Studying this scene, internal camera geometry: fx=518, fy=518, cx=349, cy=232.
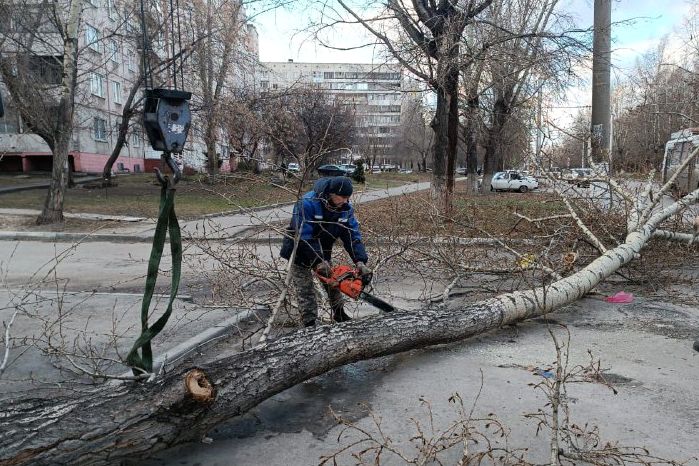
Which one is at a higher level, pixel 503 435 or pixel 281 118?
pixel 281 118

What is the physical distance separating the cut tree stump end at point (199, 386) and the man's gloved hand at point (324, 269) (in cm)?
158

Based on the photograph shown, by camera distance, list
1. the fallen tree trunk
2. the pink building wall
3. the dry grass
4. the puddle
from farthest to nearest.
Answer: the pink building wall < the dry grass < the puddle < the fallen tree trunk

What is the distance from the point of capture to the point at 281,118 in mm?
25141

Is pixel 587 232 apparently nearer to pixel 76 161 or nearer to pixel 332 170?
pixel 332 170

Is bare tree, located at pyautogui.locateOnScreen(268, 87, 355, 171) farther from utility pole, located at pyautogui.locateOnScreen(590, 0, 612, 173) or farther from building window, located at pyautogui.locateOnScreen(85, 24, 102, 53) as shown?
utility pole, located at pyautogui.locateOnScreen(590, 0, 612, 173)

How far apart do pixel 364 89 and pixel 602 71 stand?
43.9 meters

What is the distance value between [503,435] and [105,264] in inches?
283

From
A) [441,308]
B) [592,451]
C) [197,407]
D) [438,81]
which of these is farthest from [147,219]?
[592,451]

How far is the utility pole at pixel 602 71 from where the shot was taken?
10023mm

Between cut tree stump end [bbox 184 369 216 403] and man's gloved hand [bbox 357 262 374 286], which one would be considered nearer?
cut tree stump end [bbox 184 369 216 403]

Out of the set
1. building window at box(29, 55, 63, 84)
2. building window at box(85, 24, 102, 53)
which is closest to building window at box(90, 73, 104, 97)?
building window at box(85, 24, 102, 53)

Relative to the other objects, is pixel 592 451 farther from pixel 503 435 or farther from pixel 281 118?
pixel 281 118

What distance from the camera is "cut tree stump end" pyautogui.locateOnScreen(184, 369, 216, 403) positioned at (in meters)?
2.42

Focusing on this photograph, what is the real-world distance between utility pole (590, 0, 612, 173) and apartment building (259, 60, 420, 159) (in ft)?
14.0
